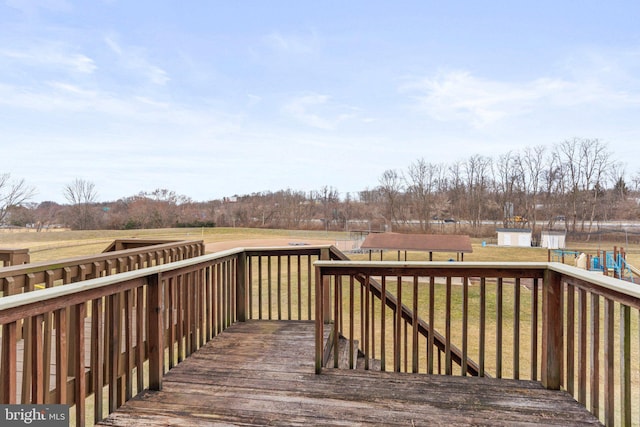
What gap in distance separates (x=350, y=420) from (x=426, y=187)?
106 feet

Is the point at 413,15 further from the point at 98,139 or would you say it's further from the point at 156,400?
the point at 98,139

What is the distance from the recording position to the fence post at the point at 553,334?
2371mm

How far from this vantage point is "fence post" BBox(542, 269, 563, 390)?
2371mm

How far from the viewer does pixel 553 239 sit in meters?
25.3

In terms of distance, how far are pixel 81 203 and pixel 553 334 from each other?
35.0 m

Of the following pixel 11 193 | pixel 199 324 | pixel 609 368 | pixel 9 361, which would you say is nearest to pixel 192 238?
pixel 11 193

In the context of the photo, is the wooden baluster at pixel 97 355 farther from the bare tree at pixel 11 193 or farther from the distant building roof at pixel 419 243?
the bare tree at pixel 11 193

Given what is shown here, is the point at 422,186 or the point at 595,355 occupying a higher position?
the point at 422,186

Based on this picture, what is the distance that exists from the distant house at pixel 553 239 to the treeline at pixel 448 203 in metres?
2.56

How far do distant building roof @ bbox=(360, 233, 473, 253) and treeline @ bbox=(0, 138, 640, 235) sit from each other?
1574cm

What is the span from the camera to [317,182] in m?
38.2

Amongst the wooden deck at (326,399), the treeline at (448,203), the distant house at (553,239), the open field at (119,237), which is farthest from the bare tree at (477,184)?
the wooden deck at (326,399)

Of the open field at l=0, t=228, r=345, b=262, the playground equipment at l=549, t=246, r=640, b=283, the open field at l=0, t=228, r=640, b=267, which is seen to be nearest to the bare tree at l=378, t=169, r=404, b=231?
the open field at l=0, t=228, r=640, b=267

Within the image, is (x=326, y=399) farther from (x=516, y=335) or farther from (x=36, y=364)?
(x=36, y=364)
